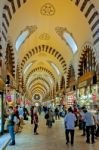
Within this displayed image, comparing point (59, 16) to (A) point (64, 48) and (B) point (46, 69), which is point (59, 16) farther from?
(B) point (46, 69)

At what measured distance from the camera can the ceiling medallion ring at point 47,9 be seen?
22116mm

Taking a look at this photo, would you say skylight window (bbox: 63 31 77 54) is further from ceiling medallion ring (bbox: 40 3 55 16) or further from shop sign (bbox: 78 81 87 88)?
shop sign (bbox: 78 81 87 88)

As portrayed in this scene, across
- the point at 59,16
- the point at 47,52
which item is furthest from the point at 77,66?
the point at 47,52

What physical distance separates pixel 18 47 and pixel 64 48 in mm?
4285

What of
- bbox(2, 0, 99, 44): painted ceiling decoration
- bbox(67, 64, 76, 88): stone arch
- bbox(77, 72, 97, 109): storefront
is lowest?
bbox(77, 72, 97, 109): storefront

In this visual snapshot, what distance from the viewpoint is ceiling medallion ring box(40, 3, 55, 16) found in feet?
72.6

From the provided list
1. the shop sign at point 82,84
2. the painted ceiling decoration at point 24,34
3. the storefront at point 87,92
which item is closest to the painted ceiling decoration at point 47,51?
the painted ceiling decoration at point 24,34

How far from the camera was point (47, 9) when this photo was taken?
22.5 meters

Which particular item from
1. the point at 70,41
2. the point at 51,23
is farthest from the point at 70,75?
the point at 51,23

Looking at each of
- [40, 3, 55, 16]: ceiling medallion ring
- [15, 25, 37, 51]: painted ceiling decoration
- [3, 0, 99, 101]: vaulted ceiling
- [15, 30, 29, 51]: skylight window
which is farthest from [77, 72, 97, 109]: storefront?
[15, 30, 29, 51]: skylight window

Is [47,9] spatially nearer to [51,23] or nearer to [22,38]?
[51,23]

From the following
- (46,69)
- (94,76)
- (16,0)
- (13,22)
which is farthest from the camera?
(46,69)

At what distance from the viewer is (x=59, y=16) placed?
2339cm

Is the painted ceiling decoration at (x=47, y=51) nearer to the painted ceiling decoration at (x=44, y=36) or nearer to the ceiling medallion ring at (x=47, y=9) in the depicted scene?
the painted ceiling decoration at (x=44, y=36)
